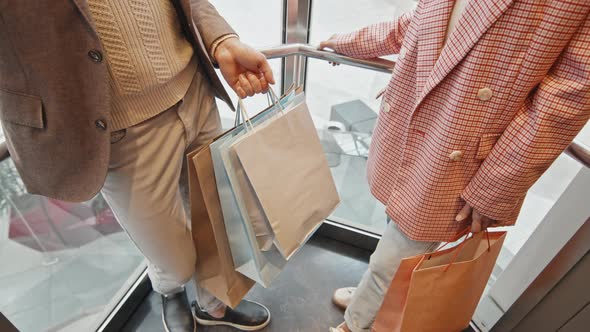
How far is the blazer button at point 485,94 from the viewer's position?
20.5 inches

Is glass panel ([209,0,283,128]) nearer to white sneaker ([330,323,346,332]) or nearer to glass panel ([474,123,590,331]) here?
white sneaker ([330,323,346,332])

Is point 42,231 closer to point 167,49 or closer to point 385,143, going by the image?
point 167,49

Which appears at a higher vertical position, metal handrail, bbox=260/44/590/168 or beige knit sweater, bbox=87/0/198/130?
beige knit sweater, bbox=87/0/198/130

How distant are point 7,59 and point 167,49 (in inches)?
9.4

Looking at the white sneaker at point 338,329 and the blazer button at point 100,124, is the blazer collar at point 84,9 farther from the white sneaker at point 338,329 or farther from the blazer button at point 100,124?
the white sneaker at point 338,329

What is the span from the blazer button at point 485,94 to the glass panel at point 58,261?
101 cm

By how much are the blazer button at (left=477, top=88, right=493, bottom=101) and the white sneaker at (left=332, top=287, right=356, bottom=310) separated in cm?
92

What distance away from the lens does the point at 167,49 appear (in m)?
0.60

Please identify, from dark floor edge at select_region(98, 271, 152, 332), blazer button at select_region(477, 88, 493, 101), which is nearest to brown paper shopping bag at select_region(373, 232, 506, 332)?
blazer button at select_region(477, 88, 493, 101)

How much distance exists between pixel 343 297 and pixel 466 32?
102 centimetres

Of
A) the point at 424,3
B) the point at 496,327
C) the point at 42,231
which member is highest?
the point at 424,3

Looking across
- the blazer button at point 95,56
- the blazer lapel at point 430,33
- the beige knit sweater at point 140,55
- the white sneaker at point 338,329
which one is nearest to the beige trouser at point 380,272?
the white sneaker at point 338,329

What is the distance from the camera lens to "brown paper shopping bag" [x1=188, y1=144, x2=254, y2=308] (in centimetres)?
66

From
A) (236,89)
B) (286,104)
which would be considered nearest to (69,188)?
(236,89)
